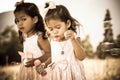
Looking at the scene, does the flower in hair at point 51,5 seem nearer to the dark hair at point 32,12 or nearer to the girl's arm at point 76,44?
the dark hair at point 32,12

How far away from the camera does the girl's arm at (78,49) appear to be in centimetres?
201

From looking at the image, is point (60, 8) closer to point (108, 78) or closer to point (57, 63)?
point (57, 63)

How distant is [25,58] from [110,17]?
0.73m

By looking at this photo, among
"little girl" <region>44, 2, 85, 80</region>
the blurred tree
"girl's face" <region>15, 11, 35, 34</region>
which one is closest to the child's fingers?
"little girl" <region>44, 2, 85, 80</region>

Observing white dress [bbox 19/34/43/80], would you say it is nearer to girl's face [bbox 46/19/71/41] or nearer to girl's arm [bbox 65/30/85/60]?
girl's face [bbox 46/19/71/41]

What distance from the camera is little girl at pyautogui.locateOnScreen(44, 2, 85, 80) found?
2.00 meters

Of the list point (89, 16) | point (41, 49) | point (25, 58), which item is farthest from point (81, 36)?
point (25, 58)

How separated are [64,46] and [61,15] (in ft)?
0.75

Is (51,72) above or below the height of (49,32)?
below

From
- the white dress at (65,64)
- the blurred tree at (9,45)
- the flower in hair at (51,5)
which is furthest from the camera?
the blurred tree at (9,45)

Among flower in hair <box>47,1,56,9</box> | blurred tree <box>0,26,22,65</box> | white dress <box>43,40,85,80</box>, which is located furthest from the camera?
blurred tree <box>0,26,22,65</box>

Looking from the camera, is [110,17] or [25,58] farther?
[25,58]

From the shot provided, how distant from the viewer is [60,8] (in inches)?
82.3

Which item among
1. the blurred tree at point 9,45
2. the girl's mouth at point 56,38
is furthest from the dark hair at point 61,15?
the blurred tree at point 9,45
